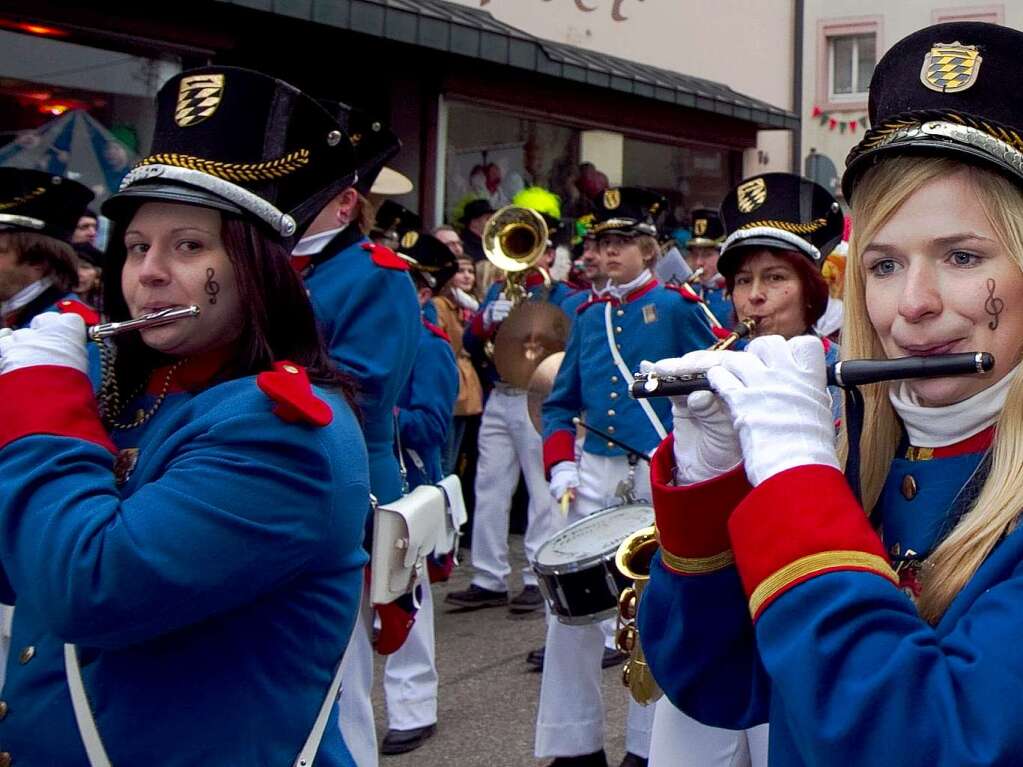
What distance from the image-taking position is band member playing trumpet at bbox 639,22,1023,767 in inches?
52.2

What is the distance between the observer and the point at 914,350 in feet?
5.17

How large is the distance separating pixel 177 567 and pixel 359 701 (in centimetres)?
182

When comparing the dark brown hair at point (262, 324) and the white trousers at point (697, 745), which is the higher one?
the dark brown hair at point (262, 324)

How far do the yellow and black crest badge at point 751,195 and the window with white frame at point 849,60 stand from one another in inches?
670

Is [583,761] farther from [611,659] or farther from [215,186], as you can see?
[215,186]

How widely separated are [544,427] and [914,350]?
155 inches

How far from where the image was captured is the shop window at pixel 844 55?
2039cm

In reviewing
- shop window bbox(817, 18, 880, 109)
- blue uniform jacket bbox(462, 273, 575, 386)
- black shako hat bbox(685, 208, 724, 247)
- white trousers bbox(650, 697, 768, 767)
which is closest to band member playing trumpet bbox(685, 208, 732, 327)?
black shako hat bbox(685, 208, 724, 247)

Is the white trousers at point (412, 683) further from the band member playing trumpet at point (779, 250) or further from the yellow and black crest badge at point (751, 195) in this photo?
the yellow and black crest badge at point (751, 195)

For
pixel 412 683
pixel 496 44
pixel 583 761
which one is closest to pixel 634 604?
pixel 583 761

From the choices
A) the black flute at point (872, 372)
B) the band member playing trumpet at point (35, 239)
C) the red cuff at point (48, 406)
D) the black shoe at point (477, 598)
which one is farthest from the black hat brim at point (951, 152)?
the black shoe at point (477, 598)

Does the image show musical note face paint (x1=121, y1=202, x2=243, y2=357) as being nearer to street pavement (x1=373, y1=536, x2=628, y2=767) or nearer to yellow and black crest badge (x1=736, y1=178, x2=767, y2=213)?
yellow and black crest badge (x1=736, y1=178, x2=767, y2=213)

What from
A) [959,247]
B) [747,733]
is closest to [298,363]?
[959,247]

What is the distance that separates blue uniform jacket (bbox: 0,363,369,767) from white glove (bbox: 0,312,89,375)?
28 millimetres
